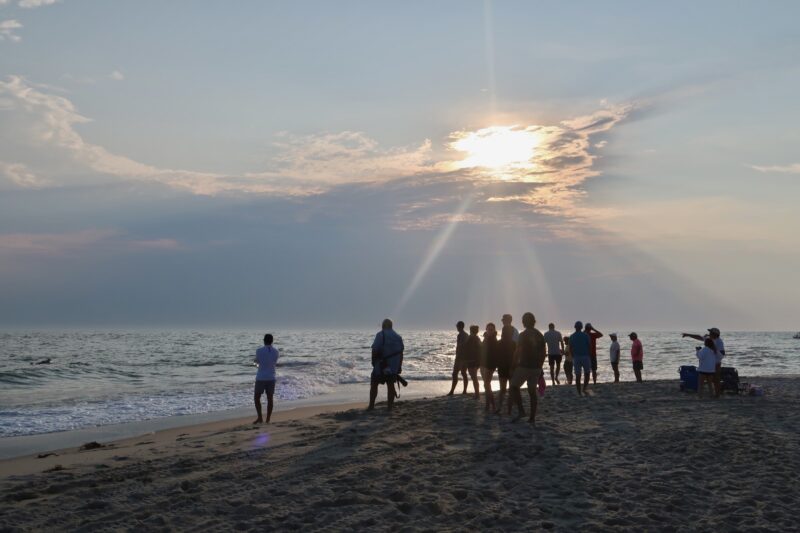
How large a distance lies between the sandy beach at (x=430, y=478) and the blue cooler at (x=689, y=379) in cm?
540

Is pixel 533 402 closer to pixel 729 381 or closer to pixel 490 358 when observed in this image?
pixel 490 358

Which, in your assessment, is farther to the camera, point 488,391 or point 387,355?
point 488,391

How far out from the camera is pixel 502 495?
661 centimetres

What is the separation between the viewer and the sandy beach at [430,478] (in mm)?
5859

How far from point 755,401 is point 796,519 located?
10560mm

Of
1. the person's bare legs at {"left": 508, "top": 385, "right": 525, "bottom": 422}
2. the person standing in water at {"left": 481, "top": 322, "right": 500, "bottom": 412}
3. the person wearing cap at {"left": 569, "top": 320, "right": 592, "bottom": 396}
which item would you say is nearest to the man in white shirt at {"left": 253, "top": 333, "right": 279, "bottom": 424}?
the person standing in water at {"left": 481, "top": 322, "right": 500, "bottom": 412}

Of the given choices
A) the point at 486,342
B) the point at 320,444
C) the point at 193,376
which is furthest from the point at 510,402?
the point at 193,376

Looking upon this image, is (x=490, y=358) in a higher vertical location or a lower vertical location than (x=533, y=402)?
higher

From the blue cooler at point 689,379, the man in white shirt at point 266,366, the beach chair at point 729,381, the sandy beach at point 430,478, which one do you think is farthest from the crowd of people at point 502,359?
the sandy beach at point 430,478

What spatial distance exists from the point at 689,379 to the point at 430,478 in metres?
12.7

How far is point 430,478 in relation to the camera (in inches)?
286

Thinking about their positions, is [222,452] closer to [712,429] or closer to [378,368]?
[378,368]

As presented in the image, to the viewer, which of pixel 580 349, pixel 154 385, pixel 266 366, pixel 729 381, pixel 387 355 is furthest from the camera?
pixel 154 385

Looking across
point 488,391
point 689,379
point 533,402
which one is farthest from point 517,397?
point 689,379
